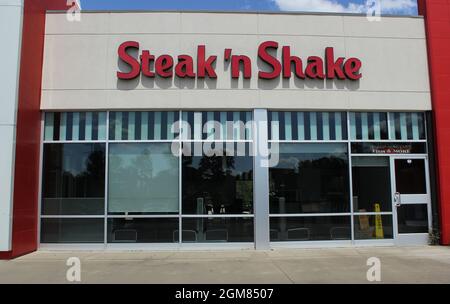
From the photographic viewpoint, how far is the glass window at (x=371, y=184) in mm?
12570

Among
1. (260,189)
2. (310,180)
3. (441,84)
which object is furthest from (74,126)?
(441,84)

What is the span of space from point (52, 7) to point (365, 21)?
8.90 metres

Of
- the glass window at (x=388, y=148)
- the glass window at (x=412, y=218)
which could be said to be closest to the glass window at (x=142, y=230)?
the glass window at (x=388, y=148)

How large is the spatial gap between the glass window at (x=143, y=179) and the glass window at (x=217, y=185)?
1.20ft

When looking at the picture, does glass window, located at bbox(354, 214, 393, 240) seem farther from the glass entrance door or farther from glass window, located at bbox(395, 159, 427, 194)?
glass window, located at bbox(395, 159, 427, 194)

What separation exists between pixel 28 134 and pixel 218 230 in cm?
540

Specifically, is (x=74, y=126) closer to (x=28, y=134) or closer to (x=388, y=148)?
(x=28, y=134)

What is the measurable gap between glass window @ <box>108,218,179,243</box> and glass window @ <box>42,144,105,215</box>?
0.58 m

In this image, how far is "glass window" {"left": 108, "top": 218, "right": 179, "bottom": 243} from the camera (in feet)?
39.7

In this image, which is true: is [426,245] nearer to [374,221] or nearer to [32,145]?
[374,221]

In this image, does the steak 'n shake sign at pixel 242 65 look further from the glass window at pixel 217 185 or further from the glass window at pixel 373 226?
the glass window at pixel 373 226

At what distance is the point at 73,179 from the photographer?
12273 millimetres

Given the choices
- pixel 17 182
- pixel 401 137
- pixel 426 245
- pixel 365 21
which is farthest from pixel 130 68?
pixel 426 245

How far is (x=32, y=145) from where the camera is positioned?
1191cm
